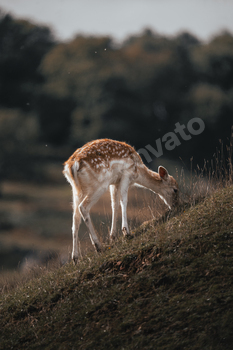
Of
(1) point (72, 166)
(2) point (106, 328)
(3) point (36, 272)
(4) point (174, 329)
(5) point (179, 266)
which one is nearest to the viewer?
(4) point (174, 329)

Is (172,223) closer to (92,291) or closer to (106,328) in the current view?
(92,291)

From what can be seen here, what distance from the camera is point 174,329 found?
16.5ft

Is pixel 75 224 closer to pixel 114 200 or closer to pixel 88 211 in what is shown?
pixel 88 211

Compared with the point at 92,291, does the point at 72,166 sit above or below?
above

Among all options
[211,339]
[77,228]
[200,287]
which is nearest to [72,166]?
[77,228]

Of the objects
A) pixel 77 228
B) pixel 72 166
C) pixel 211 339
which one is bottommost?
pixel 211 339

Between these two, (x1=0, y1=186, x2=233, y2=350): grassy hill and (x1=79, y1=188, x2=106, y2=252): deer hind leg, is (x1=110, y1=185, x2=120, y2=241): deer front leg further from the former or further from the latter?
(x1=0, y1=186, x2=233, y2=350): grassy hill

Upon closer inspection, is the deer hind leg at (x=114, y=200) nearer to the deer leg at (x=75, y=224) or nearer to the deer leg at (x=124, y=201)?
the deer leg at (x=124, y=201)

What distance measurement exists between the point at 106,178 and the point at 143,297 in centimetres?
329

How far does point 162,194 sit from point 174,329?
18.2 ft

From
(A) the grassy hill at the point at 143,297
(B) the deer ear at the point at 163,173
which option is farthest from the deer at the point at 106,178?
(A) the grassy hill at the point at 143,297

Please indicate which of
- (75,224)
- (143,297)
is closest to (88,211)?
(75,224)

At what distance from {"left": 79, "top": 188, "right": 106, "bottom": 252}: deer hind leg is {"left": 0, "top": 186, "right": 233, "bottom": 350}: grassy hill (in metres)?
0.30

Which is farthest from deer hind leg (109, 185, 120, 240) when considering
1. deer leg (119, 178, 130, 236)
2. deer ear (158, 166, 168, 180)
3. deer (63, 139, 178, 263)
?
deer ear (158, 166, 168, 180)
